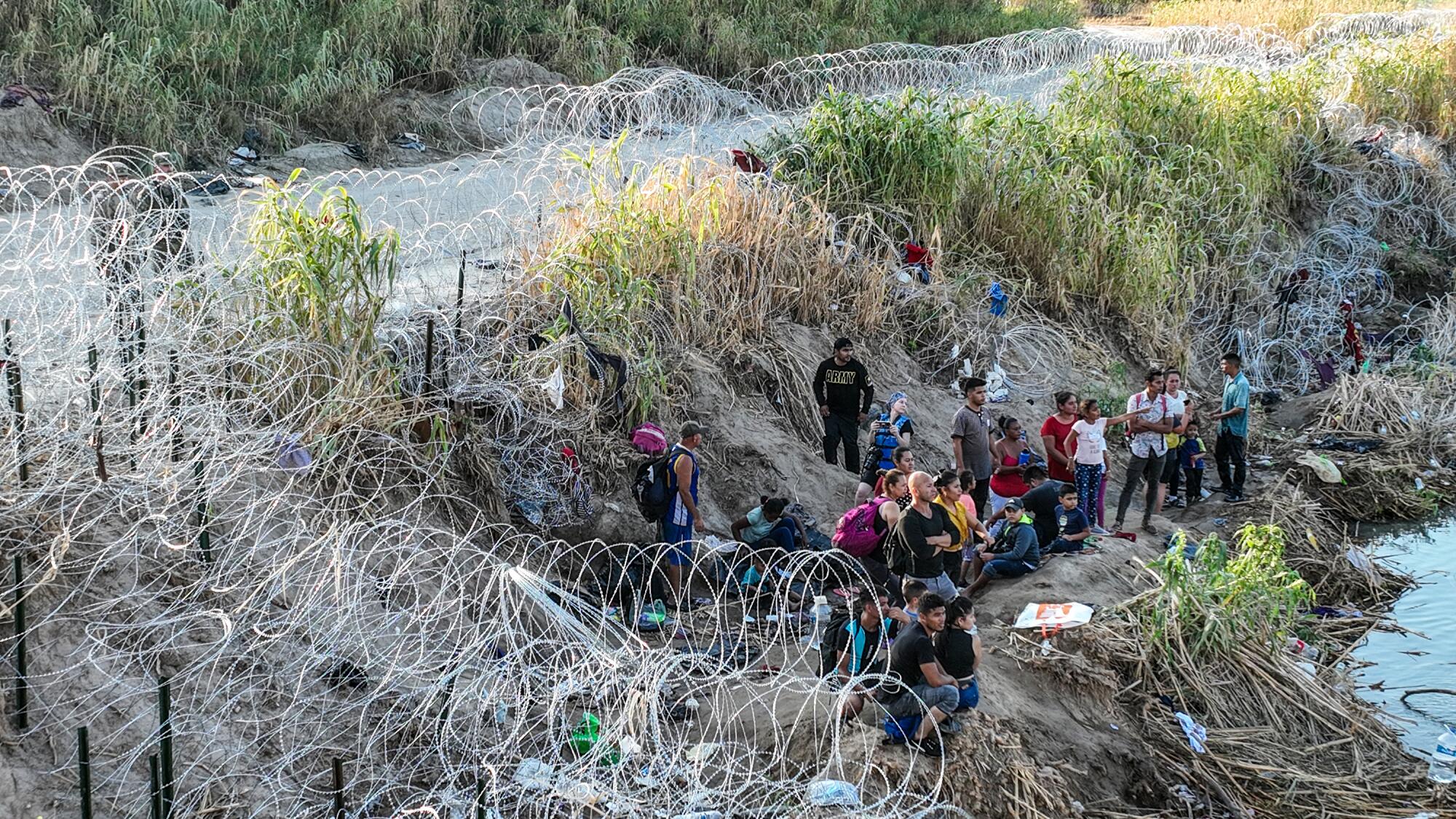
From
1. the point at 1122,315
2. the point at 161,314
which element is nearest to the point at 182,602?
the point at 161,314

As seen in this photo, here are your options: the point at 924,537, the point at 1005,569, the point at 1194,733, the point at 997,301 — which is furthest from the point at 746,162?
the point at 1194,733

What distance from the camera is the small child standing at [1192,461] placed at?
11672 millimetres

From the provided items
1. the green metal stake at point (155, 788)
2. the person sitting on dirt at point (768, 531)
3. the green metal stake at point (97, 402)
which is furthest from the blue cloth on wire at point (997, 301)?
the green metal stake at point (155, 788)

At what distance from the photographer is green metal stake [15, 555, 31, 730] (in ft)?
19.6

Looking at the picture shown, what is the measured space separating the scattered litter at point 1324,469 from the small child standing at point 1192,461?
1276 mm

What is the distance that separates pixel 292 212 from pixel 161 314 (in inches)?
42.2

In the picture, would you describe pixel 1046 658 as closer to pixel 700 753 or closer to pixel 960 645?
pixel 960 645

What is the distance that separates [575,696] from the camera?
7297 millimetres

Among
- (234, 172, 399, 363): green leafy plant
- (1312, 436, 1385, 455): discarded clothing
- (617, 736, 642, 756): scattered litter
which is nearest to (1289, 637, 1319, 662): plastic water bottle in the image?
(1312, 436, 1385, 455): discarded clothing

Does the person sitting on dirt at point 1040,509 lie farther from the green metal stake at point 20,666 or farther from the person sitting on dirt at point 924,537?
the green metal stake at point 20,666

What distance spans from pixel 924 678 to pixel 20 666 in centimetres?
405

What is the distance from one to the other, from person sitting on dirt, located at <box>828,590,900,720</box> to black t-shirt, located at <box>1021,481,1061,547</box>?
2.22 meters

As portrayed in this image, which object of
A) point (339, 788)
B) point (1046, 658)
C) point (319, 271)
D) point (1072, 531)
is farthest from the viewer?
point (1072, 531)

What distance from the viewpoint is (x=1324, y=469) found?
40.9ft
